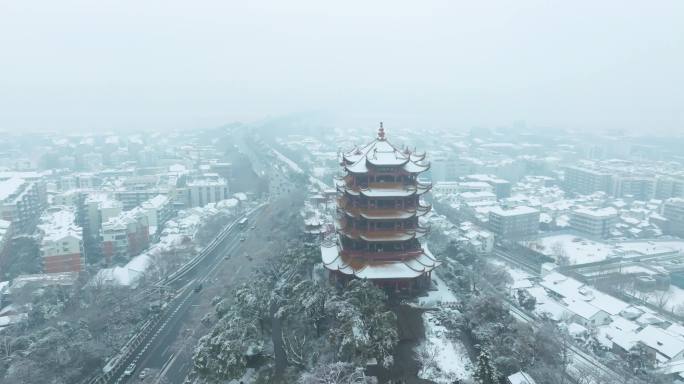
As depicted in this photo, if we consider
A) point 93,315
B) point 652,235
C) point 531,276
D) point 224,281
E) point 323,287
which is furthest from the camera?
point 652,235

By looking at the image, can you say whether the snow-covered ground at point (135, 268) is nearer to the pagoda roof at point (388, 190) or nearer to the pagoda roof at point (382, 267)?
the pagoda roof at point (382, 267)

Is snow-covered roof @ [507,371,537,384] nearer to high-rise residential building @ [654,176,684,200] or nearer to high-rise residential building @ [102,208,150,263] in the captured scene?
high-rise residential building @ [102,208,150,263]

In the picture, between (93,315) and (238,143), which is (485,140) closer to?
(238,143)

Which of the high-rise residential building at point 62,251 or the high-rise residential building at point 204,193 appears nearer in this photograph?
the high-rise residential building at point 62,251

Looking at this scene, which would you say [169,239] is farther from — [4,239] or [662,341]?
[662,341]

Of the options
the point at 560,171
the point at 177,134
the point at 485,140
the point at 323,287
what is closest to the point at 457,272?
the point at 323,287

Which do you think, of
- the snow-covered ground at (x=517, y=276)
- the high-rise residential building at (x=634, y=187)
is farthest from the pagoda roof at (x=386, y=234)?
the high-rise residential building at (x=634, y=187)
